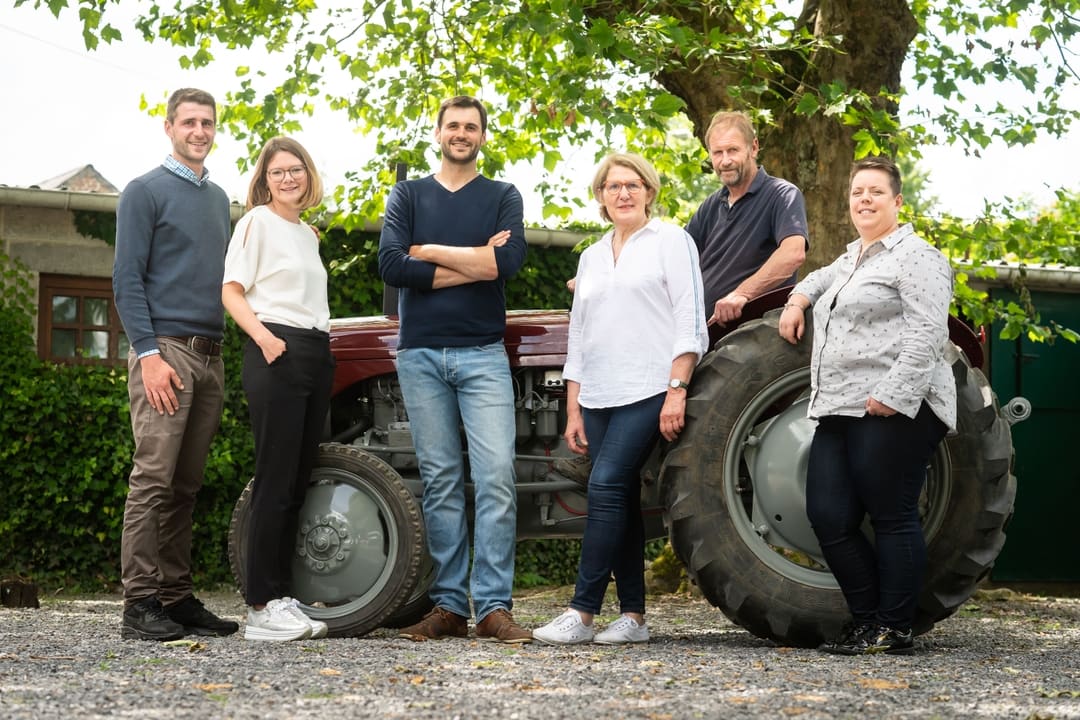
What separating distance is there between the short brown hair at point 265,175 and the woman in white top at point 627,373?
1145 millimetres

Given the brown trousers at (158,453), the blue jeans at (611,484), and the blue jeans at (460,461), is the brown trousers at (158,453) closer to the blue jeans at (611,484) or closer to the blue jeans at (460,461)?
the blue jeans at (460,461)

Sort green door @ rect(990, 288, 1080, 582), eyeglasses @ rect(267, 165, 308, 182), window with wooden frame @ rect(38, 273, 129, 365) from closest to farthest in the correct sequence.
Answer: eyeglasses @ rect(267, 165, 308, 182) < green door @ rect(990, 288, 1080, 582) < window with wooden frame @ rect(38, 273, 129, 365)

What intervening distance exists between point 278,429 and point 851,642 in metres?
2.20

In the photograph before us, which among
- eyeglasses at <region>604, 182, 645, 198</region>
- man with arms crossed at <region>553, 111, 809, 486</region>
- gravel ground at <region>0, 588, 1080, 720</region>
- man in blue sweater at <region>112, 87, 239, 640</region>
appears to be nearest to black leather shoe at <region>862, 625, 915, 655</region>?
gravel ground at <region>0, 588, 1080, 720</region>

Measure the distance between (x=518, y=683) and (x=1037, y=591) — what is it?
24.7 ft

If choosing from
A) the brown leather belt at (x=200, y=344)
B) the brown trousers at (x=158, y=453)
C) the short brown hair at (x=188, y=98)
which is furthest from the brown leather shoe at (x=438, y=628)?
the short brown hair at (x=188, y=98)

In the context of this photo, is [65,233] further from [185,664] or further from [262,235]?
[185,664]

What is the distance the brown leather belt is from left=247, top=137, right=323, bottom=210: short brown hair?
55cm

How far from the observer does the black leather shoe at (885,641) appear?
15.0 ft

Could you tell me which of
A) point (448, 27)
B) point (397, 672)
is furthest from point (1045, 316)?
point (397, 672)

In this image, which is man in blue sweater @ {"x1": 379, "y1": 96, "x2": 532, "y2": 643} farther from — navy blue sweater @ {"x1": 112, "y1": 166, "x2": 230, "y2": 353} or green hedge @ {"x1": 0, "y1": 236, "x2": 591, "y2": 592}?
green hedge @ {"x1": 0, "y1": 236, "x2": 591, "y2": 592}

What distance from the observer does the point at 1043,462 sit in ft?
33.5

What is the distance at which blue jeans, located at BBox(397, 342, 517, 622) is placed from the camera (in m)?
5.02

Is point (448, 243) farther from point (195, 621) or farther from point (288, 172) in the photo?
point (195, 621)
